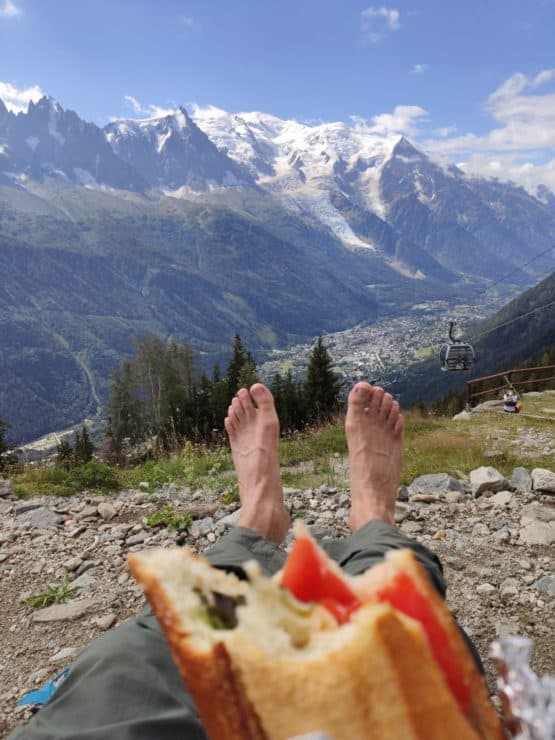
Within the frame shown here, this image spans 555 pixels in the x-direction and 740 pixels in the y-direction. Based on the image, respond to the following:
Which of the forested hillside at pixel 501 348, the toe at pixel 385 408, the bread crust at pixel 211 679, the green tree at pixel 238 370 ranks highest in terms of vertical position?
the bread crust at pixel 211 679

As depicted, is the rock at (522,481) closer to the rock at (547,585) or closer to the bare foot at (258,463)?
the rock at (547,585)

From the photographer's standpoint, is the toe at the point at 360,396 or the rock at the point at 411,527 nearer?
the toe at the point at 360,396

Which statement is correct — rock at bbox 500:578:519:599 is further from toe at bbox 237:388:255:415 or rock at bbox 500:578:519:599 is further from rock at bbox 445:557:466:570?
toe at bbox 237:388:255:415

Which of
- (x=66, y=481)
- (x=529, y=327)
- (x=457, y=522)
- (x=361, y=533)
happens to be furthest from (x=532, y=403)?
(x=529, y=327)

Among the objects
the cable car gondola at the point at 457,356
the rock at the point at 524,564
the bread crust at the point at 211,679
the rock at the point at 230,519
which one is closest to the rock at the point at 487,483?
the rock at the point at 524,564

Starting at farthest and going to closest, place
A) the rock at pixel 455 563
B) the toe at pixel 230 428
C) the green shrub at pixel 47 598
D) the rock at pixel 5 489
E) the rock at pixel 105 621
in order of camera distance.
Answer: the rock at pixel 5 489 < the toe at pixel 230 428 < the rock at pixel 455 563 < the green shrub at pixel 47 598 < the rock at pixel 105 621
